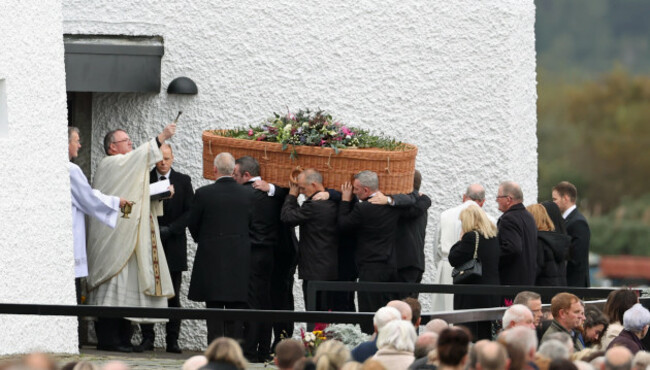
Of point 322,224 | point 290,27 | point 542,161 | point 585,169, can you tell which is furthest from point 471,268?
point 585,169

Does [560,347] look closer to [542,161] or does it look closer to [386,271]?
[386,271]

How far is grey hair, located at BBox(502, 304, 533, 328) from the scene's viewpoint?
9359 millimetres

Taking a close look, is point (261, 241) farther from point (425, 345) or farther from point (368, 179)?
point (425, 345)

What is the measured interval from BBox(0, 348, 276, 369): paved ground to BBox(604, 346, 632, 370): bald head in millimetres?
4126

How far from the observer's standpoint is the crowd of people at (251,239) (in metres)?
12.2

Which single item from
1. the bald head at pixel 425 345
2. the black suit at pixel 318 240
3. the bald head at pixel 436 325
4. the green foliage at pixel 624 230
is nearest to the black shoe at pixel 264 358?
the black suit at pixel 318 240

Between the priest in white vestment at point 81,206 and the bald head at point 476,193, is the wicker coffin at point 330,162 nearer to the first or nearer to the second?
the bald head at point 476,193

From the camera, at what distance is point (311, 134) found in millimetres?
12195

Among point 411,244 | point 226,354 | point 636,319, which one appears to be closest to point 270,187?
point 411,244

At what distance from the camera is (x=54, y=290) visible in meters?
11.6

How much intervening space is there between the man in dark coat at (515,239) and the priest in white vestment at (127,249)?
276cm

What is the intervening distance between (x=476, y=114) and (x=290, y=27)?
1884 mm

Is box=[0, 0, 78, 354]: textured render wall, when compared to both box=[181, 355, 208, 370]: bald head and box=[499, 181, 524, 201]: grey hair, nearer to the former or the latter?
box=[499, 181, 524, 201]: grey hair

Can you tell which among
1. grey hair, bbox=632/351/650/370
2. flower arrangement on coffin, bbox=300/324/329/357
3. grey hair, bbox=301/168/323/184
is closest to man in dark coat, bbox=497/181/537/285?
grey hair, bbox=301/168/323/184
